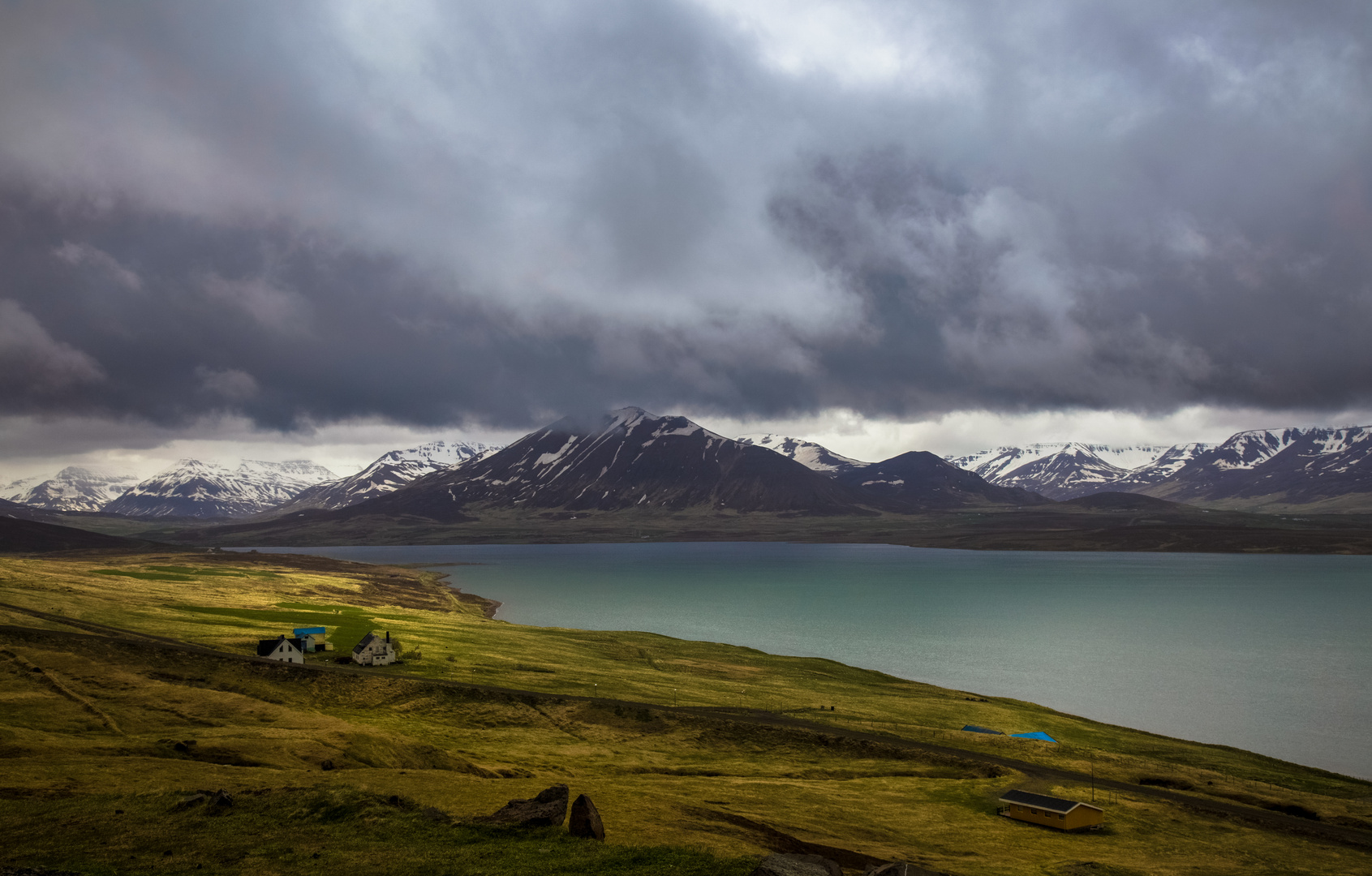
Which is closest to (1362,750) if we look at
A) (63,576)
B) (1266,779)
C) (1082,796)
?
(1266,779)

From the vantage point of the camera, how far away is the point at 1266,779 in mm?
53812

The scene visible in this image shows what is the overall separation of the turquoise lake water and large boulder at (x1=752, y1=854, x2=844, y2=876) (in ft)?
185

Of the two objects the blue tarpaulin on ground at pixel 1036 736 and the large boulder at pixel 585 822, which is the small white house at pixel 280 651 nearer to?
the large boulder at pixel 585 822

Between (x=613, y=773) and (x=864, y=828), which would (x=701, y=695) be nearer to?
(x=613, y=773)

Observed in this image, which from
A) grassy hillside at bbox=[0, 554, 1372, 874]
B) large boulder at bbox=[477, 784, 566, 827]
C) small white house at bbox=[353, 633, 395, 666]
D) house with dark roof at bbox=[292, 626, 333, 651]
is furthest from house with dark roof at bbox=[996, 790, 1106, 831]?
house with dark roof at bbox=[292, 626, 333, 651]

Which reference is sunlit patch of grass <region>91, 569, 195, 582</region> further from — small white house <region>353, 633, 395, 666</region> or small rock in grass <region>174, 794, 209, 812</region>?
small rock in grass <region>174, 794, 209, 812</region>

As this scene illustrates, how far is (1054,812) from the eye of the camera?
42062 millimetres

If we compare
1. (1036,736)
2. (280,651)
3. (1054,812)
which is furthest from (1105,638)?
(280,651)

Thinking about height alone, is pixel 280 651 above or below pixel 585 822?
below

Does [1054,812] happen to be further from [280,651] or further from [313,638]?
[313,638]

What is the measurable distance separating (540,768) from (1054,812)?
28608 millimetres

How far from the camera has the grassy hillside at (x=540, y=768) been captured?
27844 millimetres

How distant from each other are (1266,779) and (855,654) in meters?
56.8

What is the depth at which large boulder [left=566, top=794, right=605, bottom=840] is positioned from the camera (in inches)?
1158
